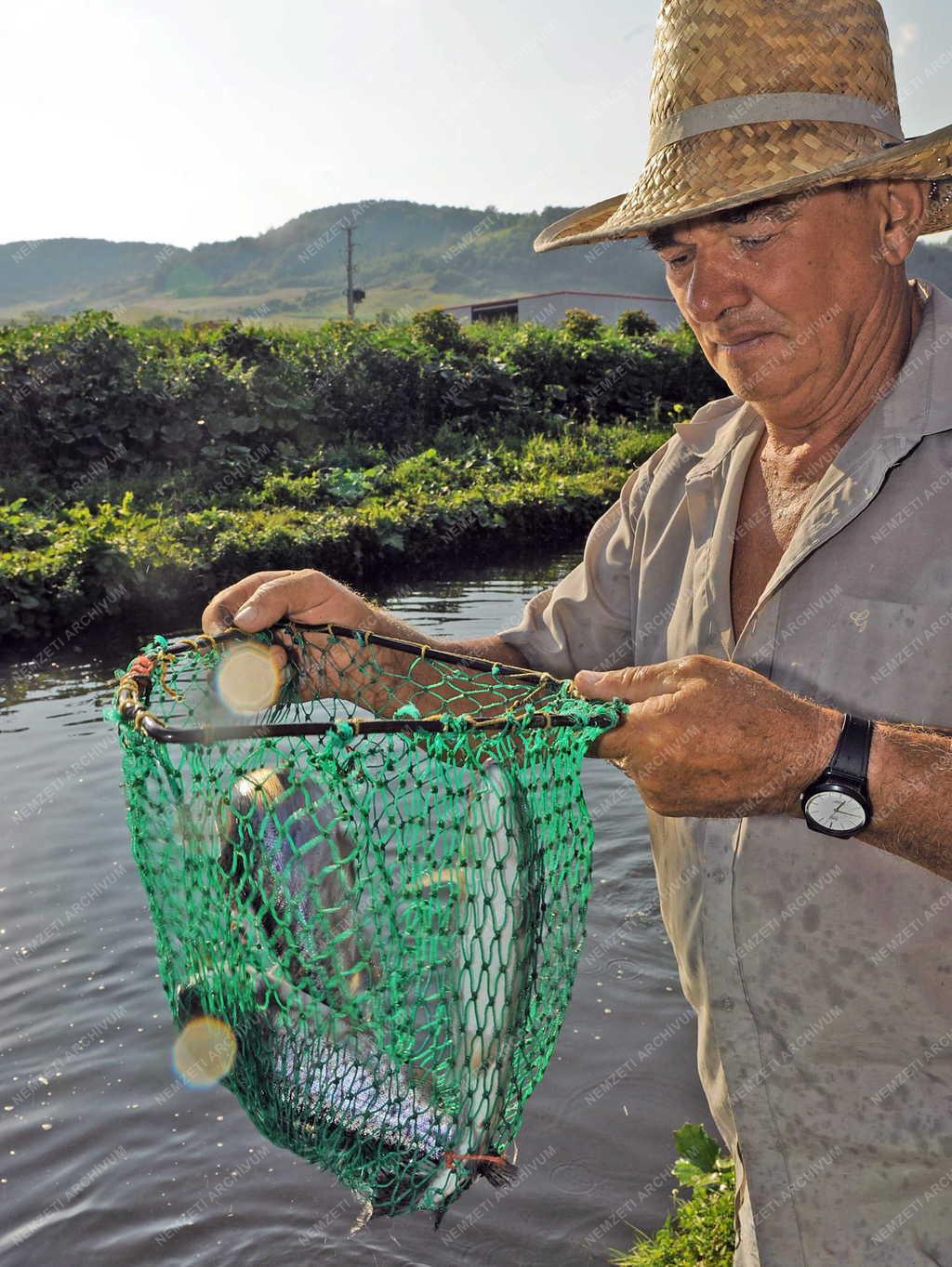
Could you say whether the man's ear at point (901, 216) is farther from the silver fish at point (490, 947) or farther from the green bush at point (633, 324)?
the green bush at point (633, 324)

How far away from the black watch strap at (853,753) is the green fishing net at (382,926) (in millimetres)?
343

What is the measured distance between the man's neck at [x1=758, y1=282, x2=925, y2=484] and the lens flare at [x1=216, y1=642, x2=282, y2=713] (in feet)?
3.88

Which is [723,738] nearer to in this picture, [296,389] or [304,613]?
[304,613]

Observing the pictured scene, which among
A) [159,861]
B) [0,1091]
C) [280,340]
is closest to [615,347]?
[280,340]

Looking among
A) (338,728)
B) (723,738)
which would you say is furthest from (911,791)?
(338,728)

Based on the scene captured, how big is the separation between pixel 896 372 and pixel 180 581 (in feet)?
43.1

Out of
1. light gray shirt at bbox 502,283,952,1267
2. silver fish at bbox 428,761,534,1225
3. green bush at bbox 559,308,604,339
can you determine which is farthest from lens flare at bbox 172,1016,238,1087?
green bush at bbox 559,308,604,339

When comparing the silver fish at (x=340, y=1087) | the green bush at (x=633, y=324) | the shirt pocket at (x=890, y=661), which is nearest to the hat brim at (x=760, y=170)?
the shirt pocket at (x=890, y=661)

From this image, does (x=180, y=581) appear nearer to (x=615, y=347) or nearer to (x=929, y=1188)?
(x=929, y=1188)

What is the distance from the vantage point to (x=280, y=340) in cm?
2905

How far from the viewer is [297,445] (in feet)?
84.9

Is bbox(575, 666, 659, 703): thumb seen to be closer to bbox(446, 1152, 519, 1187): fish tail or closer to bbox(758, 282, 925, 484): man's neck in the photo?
bbox(758, 282, 925, 484): man's neck

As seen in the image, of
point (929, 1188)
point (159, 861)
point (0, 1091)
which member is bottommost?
point (0, 1091)

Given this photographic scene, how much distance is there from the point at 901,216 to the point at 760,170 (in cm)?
34
